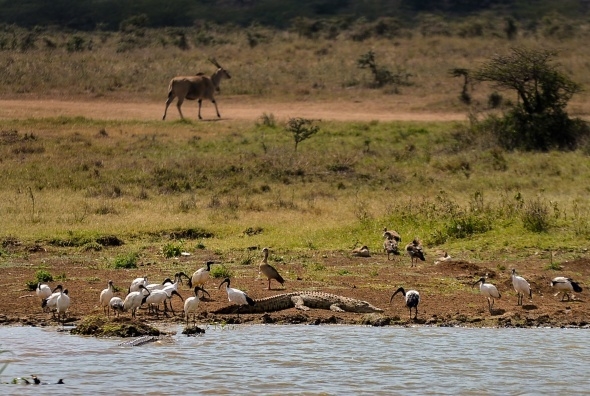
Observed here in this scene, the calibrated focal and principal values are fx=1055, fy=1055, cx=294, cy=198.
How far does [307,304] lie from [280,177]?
10.8 metres

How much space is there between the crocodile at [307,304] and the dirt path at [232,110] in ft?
65.6

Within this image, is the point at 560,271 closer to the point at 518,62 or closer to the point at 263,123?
the point at 518,62

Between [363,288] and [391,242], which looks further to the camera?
[391,242]

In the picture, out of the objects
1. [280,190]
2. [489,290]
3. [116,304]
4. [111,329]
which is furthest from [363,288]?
[280,190]

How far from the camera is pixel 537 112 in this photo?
2742 centimetres

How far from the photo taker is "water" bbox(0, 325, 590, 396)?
10.1 meters

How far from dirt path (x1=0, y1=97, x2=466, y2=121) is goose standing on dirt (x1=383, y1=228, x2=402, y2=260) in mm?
16128

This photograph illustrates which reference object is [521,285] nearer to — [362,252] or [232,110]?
[362,252]

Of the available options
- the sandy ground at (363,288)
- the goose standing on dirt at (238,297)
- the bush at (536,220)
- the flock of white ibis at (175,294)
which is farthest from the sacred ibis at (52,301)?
the bush at (536,220)

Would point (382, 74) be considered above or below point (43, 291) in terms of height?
above

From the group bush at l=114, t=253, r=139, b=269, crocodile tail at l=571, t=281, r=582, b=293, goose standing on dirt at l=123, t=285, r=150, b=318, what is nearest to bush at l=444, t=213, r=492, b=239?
crocodile tail at l=571, t=281, r=582, b=293

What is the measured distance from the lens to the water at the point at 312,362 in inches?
398

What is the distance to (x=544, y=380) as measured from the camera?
10375 millimetres

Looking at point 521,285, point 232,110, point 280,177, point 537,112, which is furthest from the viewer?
point 232,110
